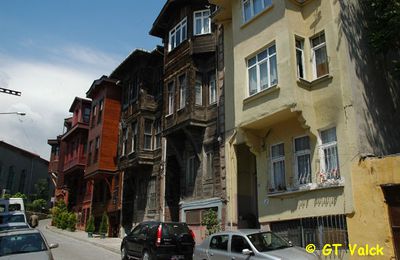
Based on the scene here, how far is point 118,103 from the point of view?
33.8 meters

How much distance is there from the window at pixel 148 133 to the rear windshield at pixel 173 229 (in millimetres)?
11843

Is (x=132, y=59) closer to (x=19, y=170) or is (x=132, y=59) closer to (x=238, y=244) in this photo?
(x=238, y=244)

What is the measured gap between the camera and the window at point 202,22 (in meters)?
21.9

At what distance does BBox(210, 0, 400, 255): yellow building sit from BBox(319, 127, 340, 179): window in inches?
1.4

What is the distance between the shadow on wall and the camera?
13.6 metres

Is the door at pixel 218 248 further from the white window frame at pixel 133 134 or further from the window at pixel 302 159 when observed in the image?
the white window frame at pixel 133 134

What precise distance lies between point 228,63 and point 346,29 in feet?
22.4

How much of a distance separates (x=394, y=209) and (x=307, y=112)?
14.2ft

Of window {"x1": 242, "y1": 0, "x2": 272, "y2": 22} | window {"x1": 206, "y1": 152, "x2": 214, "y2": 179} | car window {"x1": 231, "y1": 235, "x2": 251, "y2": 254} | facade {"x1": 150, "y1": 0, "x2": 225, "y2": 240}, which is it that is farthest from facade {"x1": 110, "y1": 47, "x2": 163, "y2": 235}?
car window {"x1": 231, "y1": 235, "x2": 251, "y2": 254}

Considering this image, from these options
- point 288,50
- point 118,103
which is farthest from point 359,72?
point 118,103

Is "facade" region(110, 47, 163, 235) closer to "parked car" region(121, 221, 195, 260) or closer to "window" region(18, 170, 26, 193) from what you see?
"parked car" region(121, 221, 195, 260)

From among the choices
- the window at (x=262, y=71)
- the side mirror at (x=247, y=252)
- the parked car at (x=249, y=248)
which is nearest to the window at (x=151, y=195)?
the window at (x=262, y=71)

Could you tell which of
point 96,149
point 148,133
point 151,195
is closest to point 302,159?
point 151,195

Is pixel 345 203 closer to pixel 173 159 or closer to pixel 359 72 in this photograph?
pixel 359 72
